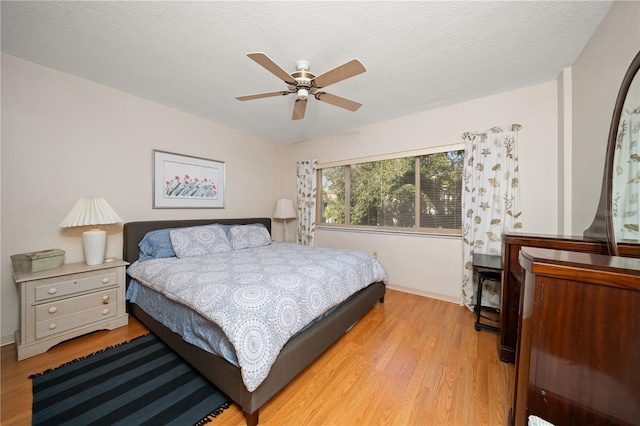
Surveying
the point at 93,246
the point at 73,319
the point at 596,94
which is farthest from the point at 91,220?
the point at 596,94

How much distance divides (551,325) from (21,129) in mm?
3776

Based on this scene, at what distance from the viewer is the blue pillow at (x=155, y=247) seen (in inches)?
96.7

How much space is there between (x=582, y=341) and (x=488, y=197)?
218cm

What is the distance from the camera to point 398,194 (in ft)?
10.9

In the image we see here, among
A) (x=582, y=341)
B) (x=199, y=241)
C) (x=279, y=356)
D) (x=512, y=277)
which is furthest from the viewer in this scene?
(x=199, y=241)

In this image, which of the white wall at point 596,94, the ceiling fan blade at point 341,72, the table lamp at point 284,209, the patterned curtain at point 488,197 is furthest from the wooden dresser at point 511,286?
the table lamp at point 284,209

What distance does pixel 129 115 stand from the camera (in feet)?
8.38

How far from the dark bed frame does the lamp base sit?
284 mm

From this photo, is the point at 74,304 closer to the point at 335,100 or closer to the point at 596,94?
the point at 335,100

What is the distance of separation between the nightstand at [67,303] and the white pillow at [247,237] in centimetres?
114

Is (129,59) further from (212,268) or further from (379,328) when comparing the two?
(379,328)

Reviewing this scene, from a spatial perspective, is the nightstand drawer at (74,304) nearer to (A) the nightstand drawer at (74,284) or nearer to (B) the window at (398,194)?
(A) the nightstand drawer at (74,284)

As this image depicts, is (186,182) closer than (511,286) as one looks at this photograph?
No

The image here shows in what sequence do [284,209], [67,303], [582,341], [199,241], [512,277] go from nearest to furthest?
[582,341]
[512,277]
[67,303]
[199,241]
[284,209]
